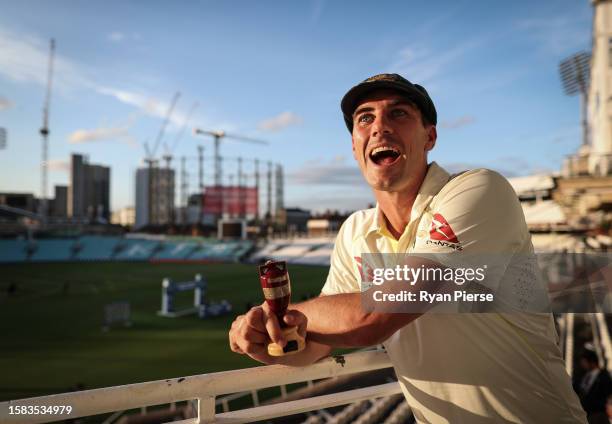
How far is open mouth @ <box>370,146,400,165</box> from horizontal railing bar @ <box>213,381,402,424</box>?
112 cm

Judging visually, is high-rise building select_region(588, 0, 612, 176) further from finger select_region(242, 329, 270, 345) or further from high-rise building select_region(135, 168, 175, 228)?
high-rise building select_region(135, 168, 175, 228)

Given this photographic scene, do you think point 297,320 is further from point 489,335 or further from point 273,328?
point 489,335

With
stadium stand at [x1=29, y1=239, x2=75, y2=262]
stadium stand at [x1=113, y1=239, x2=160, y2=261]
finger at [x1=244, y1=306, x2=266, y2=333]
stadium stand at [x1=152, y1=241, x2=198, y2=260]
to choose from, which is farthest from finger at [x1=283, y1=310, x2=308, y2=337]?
stadium stand at [x1=29, y1=239, x2=75, y2=262]

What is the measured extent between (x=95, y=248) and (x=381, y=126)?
2730 inches

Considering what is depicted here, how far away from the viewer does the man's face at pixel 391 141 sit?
1.94 m

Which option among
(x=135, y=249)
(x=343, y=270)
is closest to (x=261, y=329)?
(x=343, y=270)

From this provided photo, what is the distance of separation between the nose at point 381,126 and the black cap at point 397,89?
0.13 meters

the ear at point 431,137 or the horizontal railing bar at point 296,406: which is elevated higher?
the ear at point 431,137

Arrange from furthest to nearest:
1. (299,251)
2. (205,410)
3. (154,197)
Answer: (154,197)
(299,251)
(205,410)

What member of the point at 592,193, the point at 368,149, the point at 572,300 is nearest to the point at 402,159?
the point at 368,149

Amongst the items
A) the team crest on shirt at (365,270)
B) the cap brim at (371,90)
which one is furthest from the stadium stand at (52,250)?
the cap brim at (371,90)

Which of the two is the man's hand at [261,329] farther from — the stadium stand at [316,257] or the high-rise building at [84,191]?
the high-rise building at [84,191]

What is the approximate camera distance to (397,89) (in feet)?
6.42

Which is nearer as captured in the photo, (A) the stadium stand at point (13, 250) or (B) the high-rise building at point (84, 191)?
(A) the stadium stand at point (13, 250)
